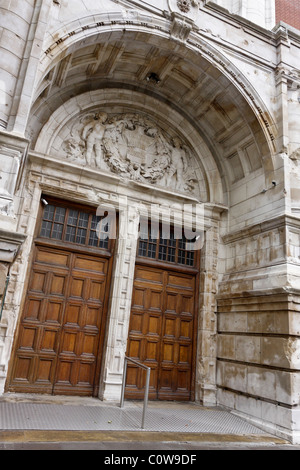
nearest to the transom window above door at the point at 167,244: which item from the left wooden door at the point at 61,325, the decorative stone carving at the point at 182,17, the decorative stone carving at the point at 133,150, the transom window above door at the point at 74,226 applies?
the transom window above door at the point at 74,226

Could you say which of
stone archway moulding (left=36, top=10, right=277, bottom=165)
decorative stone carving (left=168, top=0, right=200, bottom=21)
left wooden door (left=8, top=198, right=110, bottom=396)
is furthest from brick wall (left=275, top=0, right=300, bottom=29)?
left wooden door (left=8, top=198, right=110, bottom=396)

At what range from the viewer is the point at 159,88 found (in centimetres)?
794

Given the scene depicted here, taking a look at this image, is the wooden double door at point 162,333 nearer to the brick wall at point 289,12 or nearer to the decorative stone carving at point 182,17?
the decorative stone carving at point 182,17

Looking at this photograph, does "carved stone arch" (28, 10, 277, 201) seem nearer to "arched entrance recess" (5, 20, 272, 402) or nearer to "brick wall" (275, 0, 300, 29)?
"arched entrance recess" (5, 20, 272, 402)

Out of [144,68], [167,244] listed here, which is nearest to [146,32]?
[144,68]

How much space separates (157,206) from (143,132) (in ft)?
5.93

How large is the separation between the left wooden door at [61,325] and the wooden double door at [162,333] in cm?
70

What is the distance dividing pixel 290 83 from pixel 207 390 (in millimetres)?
6533

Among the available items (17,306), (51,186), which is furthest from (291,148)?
(17,306)

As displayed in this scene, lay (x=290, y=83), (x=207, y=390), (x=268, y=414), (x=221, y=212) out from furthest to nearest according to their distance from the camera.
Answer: (x=221, y=212), (x=290, y=83), (x=207, y=390), (x=268, y=414)

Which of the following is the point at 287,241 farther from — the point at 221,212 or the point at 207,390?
the point at 207,390

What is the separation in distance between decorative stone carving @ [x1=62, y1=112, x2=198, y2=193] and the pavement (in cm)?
434

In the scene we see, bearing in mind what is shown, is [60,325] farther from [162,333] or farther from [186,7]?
[186,7]

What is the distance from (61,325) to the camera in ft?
21.1
